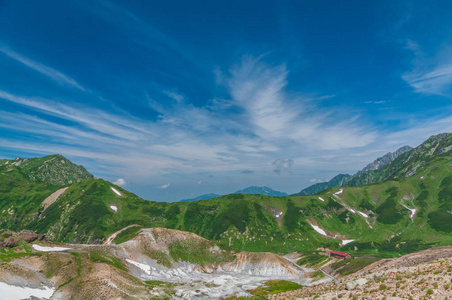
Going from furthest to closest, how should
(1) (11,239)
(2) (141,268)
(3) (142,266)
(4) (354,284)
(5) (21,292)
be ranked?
1. (3) (142,266)
2. (2) (141,268)
3. (1) (11,239)
4. (5) (21,292)
5. (4) (354,284)

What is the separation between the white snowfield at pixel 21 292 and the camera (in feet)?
237

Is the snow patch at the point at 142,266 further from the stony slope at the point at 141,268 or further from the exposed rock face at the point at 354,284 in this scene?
the exposed rock face at the point at 354,284

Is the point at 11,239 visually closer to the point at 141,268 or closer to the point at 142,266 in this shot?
the point at 141,268

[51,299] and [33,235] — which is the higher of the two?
[33,235]

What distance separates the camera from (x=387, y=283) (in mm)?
36562

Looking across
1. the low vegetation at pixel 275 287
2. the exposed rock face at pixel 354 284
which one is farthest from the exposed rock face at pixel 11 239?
the exposed rock face at pixel 354 284

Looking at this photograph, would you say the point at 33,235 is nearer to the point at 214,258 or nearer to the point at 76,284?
the point at 76,284

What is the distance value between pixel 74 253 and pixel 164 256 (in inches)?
2147

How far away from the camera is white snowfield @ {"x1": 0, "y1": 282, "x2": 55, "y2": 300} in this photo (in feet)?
237

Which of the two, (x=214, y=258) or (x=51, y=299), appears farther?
(x=214, y=258)

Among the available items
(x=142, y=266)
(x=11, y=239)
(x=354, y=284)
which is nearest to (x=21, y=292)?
(x=11, y=239)

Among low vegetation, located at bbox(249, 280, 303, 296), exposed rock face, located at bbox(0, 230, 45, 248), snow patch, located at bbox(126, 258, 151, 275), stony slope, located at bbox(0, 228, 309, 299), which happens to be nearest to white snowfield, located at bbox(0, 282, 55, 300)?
stony slope, located at bbox(0, 228, 309, 299)

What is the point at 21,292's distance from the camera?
76.3 meters

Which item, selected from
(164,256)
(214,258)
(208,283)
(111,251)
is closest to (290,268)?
(214,258)
